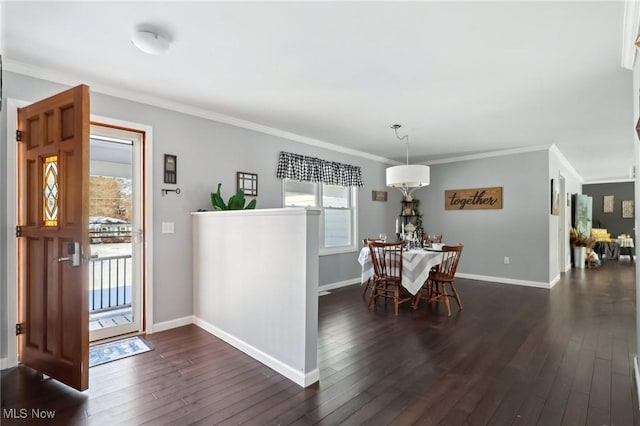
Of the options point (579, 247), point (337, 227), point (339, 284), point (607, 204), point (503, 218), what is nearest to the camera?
point (339, 284)

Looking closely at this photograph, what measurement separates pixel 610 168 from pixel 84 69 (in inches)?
428

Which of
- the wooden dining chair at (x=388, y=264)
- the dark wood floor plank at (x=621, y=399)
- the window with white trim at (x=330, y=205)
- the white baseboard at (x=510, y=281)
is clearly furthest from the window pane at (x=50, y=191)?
the white baseboard at (x=510, y=281)

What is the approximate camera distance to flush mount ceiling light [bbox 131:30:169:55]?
2109 mm

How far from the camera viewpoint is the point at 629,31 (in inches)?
79.3

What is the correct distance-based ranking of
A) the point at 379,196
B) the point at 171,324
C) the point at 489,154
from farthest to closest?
the point at 379,196
the point at 489,154
the point at 171,324

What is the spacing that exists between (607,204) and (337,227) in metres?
10.4

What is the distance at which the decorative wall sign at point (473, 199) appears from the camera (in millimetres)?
5894

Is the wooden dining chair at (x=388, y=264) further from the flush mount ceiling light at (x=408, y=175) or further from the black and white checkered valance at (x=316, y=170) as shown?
the black and white checkered valance at (x=316, y=170)

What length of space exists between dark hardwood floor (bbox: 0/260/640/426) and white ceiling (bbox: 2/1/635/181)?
2.42 meters

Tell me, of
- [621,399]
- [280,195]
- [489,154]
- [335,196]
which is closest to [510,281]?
[489,154]

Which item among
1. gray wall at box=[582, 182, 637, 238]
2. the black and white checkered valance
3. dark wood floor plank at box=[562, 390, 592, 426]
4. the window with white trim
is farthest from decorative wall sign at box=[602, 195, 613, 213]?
dark wood floor plank at box=[562, 390, 592, 426]

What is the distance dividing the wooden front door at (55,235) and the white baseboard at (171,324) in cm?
99

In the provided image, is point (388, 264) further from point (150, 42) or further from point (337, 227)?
point (150, 42)

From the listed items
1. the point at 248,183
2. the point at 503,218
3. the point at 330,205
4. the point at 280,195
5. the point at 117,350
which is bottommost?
the point at 117,350
